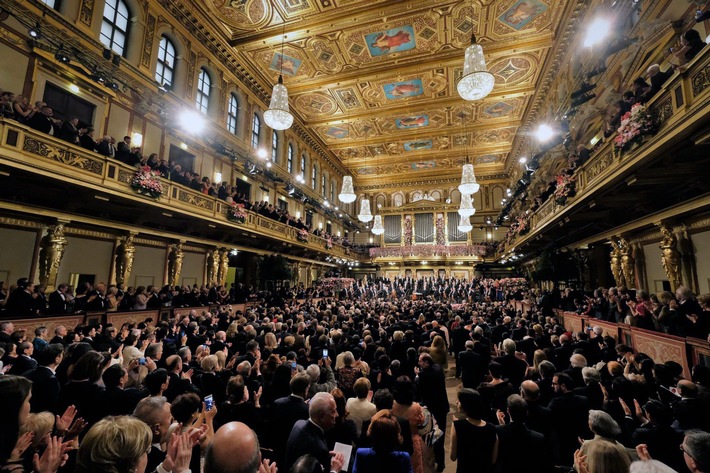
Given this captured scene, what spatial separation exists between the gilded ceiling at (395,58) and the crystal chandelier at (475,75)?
5.13 meters

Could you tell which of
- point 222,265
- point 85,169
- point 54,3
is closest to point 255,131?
point 222,265

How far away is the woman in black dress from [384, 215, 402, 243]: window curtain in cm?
2730

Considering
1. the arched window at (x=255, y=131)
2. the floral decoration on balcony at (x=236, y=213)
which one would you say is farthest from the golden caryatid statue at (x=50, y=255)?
the arched window at (x=255, y=131)

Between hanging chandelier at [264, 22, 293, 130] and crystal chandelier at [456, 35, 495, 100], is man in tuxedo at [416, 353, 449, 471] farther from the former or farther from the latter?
hanging chandelier at [264, 22, 293, 130]

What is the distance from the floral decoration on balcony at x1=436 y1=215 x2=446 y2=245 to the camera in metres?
28.1

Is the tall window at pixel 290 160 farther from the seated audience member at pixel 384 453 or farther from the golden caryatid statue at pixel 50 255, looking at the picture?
the seated audience member at pixel 384 453

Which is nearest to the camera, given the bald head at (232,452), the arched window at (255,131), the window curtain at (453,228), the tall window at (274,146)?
the bald head at (232,452)

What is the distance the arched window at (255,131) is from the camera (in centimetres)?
1619

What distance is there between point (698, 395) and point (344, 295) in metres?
18.7

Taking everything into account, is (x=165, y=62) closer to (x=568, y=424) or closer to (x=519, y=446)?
(x=519, y=446)

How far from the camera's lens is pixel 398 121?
1984 cm

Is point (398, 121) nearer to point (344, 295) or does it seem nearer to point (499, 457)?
point (344, 295)

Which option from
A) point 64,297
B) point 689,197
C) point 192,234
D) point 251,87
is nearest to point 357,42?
point 251,87

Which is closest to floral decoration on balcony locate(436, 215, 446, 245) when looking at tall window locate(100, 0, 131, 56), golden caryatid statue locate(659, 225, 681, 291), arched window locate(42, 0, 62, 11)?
golden caryatid statue locate(659, 225, 681, 291)
